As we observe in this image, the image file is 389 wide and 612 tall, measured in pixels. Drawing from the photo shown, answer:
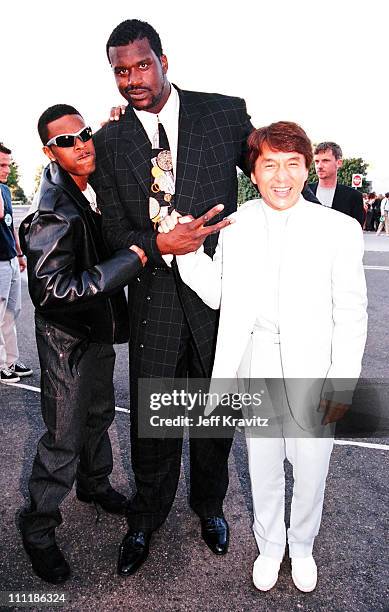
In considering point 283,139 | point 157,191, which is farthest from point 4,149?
point 283,139

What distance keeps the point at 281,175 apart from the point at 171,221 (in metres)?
0.55

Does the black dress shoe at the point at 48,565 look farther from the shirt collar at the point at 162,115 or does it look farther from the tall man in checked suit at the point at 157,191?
the shirt collar at the point at 162,115

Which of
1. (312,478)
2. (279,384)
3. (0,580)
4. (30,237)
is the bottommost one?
(0,580)

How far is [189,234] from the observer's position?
2344 mm

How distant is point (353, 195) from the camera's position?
261 inches

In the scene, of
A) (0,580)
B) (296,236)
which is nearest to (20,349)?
(0,580)

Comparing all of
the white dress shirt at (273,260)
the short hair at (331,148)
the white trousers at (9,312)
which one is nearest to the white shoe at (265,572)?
the white dress shirt at (273,260)

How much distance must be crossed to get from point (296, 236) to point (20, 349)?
531 cm

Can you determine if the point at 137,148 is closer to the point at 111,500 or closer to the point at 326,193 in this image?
the point at 111,500

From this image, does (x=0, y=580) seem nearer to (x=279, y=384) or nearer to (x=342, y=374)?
(x=279, y=384)

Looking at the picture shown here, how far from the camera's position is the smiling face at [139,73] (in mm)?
2393

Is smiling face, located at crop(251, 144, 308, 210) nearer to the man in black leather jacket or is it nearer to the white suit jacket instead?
the white suit jacket

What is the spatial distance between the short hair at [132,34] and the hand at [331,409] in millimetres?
1895

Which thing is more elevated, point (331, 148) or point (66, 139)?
point (66, 139)
